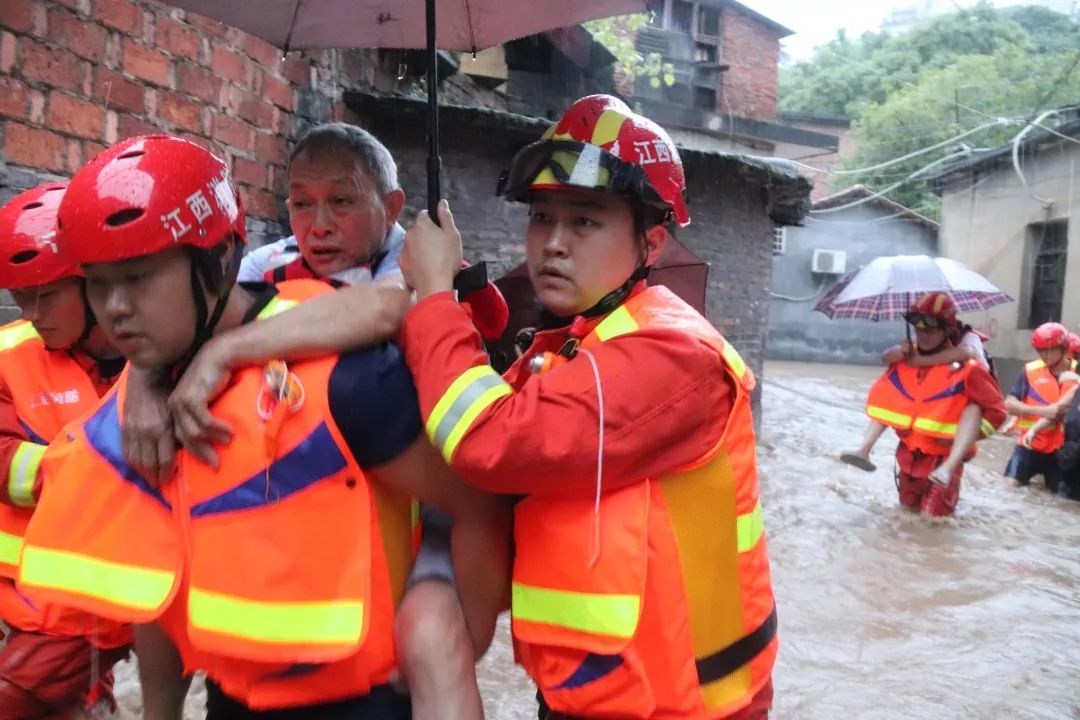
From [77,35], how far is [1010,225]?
18183 millimetres

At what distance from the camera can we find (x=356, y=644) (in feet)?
4.63

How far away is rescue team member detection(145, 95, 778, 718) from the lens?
4.99ft

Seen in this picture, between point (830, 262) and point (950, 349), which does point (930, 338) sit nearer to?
point (950, 349)

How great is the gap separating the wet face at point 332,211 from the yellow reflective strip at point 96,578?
47.0 inches

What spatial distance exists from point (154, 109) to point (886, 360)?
220 inches

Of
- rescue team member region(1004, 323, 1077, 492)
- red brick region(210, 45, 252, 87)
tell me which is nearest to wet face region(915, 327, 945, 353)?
rescue team member region(1004, 323, 1077, 492)

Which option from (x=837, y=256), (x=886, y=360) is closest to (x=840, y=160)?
(x=837, y=256)

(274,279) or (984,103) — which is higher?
(984,103)

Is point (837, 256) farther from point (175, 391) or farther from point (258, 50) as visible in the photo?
point (175, 391)

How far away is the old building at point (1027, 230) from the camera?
51.2 ft

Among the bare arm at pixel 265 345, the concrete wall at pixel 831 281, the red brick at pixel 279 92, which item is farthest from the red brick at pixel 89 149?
the concrete wall at pixel 831 281

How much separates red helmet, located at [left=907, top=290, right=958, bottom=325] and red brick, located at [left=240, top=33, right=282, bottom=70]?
4.93 meters

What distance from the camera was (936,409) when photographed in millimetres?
6586

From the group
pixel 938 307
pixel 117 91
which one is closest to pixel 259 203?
pixel 117 91
